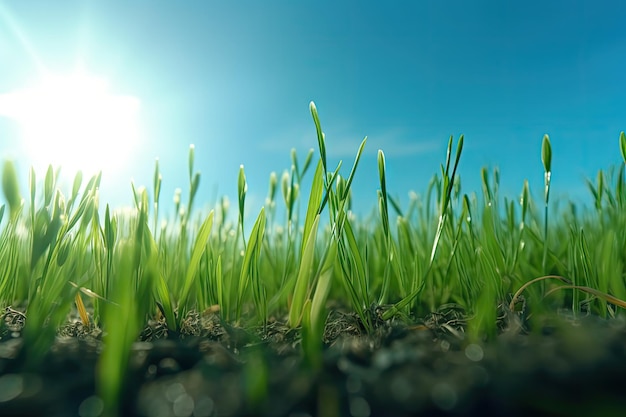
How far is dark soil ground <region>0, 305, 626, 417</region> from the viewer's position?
48 cm

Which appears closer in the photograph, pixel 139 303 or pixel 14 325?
pixel 139 303

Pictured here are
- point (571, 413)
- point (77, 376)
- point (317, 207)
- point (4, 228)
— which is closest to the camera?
point (571, 413)

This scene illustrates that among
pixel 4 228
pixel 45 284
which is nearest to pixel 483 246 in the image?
pixel 45 284

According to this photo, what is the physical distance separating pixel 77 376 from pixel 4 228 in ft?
2.72

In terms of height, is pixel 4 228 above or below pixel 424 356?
above

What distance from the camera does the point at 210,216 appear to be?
99 centimetres

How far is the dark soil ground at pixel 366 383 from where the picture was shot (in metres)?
0.48

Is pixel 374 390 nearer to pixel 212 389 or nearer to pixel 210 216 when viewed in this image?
pixel 212 389

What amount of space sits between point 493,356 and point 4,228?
48.0 inches

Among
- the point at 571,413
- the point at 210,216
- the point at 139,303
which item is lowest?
the point at 571,413

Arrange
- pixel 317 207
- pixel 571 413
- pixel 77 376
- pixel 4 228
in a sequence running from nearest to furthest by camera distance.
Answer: pixel 571 413, pixel 77 376, pixel 317 207, pixel 4 228

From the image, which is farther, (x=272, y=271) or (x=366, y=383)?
(x=272, y=271)

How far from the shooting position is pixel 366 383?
0.51 m

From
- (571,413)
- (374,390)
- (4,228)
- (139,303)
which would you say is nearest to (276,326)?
(139,303)
